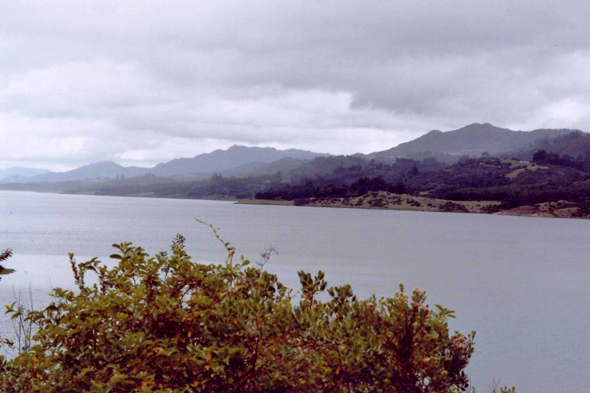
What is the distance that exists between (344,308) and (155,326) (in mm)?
2344

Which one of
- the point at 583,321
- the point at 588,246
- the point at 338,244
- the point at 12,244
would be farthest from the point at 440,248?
the point at 12,244

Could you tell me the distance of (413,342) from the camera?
5652 mm

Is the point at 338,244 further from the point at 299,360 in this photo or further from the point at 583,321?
the point at 299,360

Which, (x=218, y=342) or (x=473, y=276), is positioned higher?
(x=218, y=342)

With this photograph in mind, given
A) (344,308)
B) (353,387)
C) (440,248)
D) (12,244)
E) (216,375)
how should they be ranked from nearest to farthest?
(216,375) < (353,387) < (344,308) < (12,244) < (440,248)

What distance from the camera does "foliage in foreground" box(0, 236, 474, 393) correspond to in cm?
489

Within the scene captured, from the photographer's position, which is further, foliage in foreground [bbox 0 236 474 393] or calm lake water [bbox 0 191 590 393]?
calm lake water [bbox 0 191 590 393]

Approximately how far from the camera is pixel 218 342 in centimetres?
511

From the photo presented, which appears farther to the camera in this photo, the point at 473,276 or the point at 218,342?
the point at 473,276

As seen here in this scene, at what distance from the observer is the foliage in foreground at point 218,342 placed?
16.0ft

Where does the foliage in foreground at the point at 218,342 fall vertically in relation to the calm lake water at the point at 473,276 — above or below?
above

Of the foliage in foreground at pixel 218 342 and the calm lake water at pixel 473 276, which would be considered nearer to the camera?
the foliage in foreground at pixel 218 342

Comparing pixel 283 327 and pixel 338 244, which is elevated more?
pixel 283 327

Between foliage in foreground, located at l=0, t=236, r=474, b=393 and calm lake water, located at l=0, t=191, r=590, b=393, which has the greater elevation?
foliage in foreground, located at l=0, t=236, r=474, b=393
